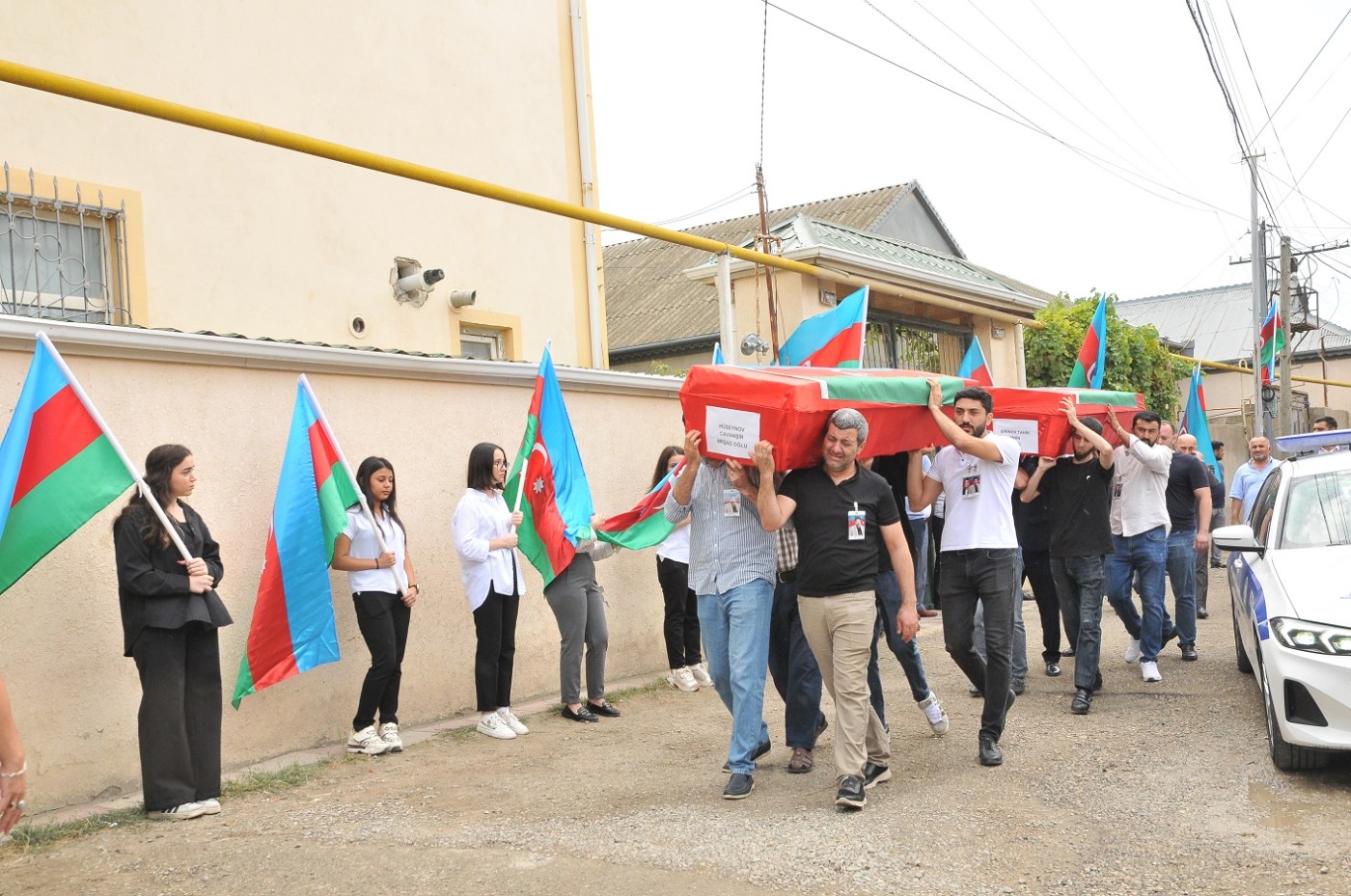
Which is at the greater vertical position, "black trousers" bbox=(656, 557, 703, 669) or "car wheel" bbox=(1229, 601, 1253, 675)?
"black trousers" bbox=(656, 557, 703, 669)

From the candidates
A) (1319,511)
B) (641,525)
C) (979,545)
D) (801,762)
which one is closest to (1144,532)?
(1319,511)

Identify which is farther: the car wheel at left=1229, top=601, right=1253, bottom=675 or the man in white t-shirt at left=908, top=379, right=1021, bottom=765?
the car wheel at left=1229, top=601, right=1253, bottom=675

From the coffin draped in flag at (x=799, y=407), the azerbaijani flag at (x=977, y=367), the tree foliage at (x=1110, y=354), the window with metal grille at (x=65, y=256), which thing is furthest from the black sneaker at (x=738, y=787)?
the tree foliage at (x=1110, y=354)

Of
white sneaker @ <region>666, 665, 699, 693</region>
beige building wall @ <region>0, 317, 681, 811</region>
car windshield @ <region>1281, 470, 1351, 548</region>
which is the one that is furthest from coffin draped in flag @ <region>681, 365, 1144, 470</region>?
white sneaker @ <region>666, 665, 699, 693</region>

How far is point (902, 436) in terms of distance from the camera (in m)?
6.66

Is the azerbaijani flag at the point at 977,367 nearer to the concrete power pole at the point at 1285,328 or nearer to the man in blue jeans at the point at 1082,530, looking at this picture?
the man in blue jeans at the point at 1082,530

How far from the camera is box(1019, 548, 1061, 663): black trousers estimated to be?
9094mm

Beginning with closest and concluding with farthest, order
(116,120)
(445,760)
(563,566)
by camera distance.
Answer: (445,760) → (563,566) → (116,120)

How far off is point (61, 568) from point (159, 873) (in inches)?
72.4

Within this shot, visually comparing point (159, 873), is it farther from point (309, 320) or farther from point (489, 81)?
point (489, 81)

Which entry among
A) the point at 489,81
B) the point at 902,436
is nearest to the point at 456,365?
the point at 902,436

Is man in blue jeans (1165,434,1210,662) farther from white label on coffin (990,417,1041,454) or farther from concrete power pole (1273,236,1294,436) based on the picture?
concrete power pole (1273,236,1294,436)

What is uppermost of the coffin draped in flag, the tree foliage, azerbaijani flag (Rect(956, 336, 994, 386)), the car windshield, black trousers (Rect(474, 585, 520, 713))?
the tree foliage

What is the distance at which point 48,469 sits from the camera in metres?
5.69
